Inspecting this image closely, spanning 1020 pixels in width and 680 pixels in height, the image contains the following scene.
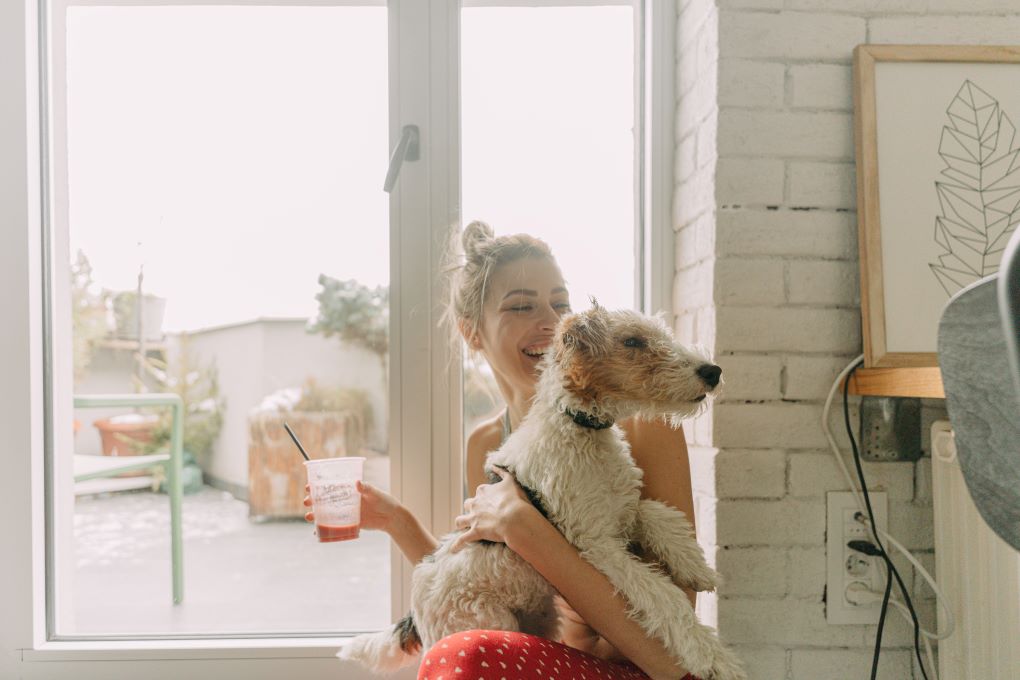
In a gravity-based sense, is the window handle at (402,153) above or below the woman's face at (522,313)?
above

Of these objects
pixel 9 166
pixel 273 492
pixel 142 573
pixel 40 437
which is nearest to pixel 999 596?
pixel 273 492

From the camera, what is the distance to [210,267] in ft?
4.72

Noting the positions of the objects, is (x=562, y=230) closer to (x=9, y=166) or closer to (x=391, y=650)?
(x=391, y=650)

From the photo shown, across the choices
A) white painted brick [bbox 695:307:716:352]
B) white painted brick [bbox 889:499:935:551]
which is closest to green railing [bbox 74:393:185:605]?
white painted brick [bbox 695:307:716:352]

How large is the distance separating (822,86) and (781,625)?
0.95 metres

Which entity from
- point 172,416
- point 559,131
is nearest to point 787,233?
point 559,131

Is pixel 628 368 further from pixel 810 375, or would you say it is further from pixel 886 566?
pixel 886 566

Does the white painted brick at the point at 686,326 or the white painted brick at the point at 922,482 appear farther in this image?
the white painted brick at the point at 686,326

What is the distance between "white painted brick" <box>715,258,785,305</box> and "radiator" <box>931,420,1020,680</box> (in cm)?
34

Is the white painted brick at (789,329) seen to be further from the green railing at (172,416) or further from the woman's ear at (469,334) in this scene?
the green railing at (172,416)

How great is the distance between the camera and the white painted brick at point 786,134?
3.75 ft

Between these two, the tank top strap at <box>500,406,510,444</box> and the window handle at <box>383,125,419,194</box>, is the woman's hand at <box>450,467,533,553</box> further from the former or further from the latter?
the window handle at <box>383,125,419,194</box>

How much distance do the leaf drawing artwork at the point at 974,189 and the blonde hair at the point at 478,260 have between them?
67cm

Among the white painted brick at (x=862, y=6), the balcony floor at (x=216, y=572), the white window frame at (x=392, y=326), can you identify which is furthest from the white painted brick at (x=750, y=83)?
the balcony floor at (x=216, y=572)
